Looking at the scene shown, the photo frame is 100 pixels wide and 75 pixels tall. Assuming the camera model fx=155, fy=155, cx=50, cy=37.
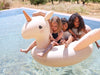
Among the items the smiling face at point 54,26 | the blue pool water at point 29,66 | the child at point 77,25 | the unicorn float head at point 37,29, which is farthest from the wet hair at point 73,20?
the blue pool water at point 29,66

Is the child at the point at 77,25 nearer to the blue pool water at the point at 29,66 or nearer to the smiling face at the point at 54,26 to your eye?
the smiling face at the point at 54,26

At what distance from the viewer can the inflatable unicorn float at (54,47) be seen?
75.8 inches

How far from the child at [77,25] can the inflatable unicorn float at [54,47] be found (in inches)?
14.1

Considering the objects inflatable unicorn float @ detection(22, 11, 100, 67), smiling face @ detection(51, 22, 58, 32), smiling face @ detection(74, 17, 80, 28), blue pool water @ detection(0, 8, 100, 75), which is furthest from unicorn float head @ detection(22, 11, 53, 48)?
blue pool water @ detection(0, 8, 100, 75)

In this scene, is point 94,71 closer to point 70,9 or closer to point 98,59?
point 98,59

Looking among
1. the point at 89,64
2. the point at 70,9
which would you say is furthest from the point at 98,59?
the point at 70,9

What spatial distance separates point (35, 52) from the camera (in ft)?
6.93

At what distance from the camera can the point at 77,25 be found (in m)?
2.37

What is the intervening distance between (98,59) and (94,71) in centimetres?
51

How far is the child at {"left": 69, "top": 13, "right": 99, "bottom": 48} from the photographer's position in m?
2.33

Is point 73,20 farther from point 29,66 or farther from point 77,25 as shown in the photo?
point 29,66

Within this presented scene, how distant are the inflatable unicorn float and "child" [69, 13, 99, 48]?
359 mm

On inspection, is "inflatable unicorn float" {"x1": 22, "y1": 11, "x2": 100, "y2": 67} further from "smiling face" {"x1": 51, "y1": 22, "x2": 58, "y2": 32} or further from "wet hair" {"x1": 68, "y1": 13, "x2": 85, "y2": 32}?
"wet hair" {"x1": 68, "y1": 13, "x2": 85, "y2": 32}

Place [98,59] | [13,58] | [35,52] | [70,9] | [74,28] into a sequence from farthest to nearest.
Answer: [70,9]
[13,58]
[98,59]
[74,28]
[35,52]
